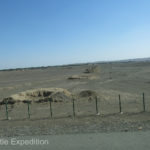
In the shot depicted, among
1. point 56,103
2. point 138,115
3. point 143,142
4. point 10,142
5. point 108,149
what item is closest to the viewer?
point 108,149

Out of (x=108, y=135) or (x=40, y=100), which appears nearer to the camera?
(x=108, y=135)

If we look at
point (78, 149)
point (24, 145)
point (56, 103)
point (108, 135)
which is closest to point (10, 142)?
point (24, 145)

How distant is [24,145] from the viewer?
7375mm

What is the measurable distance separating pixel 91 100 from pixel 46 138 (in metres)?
A: 13.7

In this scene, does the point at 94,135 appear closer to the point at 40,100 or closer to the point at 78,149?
the point at 78,149

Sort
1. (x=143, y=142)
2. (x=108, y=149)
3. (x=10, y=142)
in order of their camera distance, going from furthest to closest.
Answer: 1. (x=10, y=142)
2. (x=143, y=142)
3. (x=108, y=149)

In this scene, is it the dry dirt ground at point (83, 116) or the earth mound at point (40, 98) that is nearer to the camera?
the dry dirt ground at point (83, 116)

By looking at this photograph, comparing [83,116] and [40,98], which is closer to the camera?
[83,116]

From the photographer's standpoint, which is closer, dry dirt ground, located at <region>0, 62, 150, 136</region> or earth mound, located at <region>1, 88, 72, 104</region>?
dry dirt ground, located at <region>0, 62, 150, 136</region>

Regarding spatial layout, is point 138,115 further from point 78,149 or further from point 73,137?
point 78,149

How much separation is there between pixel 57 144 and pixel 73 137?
88cm

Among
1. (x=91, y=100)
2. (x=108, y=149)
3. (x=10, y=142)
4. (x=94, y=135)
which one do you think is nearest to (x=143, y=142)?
(x=108, y=149)

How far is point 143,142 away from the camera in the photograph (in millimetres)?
7121

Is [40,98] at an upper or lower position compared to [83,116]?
upper
